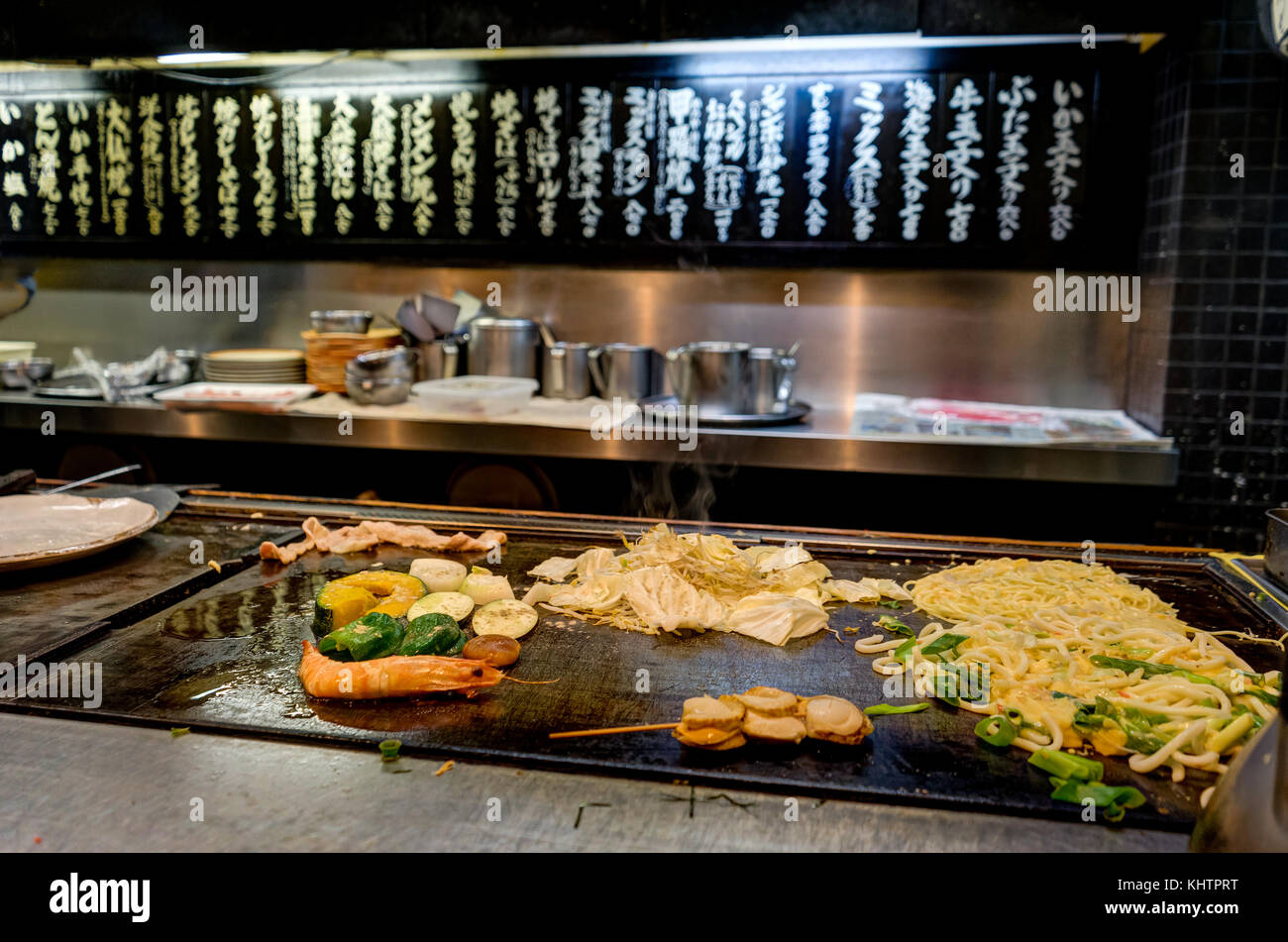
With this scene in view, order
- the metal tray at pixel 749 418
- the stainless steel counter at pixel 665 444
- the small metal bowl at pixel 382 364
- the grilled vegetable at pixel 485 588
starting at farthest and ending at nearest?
the small metal bowl at pixel 382 364
the metal tray at pixel 749 418
the stainless steel counter at pixel 665 444
the grilled vegetable at pixel 485 588

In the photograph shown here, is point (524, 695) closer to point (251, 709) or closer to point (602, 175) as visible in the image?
point (251, 709)

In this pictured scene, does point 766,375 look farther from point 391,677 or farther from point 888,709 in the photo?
point 391,677

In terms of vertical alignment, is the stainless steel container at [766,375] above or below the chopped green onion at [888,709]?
above

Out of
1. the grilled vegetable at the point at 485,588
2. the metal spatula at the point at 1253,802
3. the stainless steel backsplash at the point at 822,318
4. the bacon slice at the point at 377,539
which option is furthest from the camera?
the stainless steel backsplash at the point at 822,318

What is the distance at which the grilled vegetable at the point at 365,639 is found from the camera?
6.24 ft

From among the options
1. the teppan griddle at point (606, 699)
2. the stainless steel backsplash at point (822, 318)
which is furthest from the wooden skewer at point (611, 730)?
the stainless steel backsplash at point (822, 318)

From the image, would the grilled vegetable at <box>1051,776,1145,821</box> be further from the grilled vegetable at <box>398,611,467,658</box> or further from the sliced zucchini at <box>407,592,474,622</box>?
the sliced zucchini at <box>407,592,474,622</box>

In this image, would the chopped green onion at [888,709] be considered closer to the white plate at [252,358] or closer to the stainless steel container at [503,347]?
the stainless steel container at [503,347]

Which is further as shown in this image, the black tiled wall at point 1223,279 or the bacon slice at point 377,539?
the black tiled wall at point 1223,279

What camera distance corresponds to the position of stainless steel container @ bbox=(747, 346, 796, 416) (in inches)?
184

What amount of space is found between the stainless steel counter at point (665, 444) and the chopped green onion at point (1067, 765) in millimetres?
2910

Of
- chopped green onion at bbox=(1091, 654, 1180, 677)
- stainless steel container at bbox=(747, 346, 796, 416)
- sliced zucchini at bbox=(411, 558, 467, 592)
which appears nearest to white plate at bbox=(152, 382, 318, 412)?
stainless steel container at bbox=(747, 346, 796, 416)

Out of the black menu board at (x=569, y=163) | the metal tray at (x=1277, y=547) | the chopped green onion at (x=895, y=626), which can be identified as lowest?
the chopped green onion at (x=895, y=626)

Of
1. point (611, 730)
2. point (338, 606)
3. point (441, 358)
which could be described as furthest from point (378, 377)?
point (611, 730)
